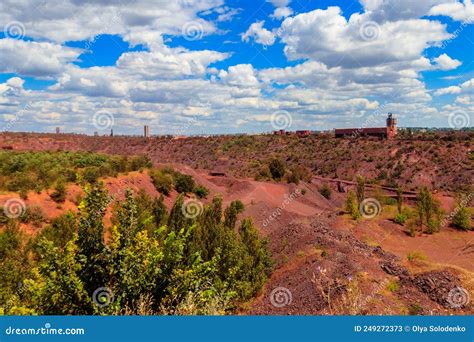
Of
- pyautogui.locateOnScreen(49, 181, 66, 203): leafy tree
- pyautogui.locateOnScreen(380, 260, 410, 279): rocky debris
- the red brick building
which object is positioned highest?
the red brick building

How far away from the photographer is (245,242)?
50.4 ft

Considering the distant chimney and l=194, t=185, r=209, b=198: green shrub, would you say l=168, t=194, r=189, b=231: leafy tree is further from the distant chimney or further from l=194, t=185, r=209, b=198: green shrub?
the distant chimney

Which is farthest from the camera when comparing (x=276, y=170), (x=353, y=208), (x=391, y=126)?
(x=391, y=126)

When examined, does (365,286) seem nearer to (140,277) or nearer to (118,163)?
(140,277)

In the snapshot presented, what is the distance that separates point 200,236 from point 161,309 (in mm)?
7800

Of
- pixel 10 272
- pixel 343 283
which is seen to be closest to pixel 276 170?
pixel 343 283

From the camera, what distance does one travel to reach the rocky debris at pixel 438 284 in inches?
506

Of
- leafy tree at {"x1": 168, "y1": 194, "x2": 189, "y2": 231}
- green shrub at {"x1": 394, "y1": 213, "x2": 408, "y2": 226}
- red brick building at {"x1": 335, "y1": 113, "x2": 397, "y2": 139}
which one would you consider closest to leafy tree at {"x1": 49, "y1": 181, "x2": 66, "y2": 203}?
leafy tree at {"x1": 168, "y1": 194, "x2": 189, "y2": 231}

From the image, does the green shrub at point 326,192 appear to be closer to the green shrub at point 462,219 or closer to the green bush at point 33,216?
the green shrub at point 462,219

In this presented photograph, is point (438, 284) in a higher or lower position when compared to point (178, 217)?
lower

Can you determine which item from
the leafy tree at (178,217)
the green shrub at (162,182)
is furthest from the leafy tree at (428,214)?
the green shrub at (162,182)

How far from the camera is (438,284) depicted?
13.5 metres

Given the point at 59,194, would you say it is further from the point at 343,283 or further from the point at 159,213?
the point at 343,283

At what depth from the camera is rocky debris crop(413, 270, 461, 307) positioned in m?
12.9
